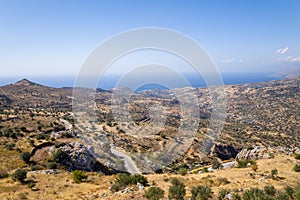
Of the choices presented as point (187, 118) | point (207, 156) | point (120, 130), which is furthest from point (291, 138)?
point (120, 130)

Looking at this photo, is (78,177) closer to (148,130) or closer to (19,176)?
(19,176)

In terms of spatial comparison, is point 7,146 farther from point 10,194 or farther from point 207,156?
point 207,156

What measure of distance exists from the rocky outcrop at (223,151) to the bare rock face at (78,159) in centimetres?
2902

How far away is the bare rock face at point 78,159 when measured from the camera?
24.8 meters

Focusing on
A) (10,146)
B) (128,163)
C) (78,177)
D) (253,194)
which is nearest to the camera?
(253,194)

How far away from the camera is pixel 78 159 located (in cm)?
2525

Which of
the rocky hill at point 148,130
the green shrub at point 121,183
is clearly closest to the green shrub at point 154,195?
the green shrub at point 121,183

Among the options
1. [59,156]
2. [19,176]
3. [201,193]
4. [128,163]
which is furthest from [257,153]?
[19,176]

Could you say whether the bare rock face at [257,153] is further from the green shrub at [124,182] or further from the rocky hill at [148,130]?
the green shrub at [124,182]

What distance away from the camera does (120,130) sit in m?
47.9

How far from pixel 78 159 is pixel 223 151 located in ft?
111

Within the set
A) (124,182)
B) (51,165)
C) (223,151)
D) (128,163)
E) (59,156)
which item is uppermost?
(124,182)

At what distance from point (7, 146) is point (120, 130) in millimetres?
22909

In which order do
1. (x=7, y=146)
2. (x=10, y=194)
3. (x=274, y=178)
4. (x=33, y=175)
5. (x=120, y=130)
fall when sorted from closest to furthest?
(x=10, y=194)
(x=274, y=178)
(x=33, y=175)
(x=7, y=146)
(x=120, y=130)
